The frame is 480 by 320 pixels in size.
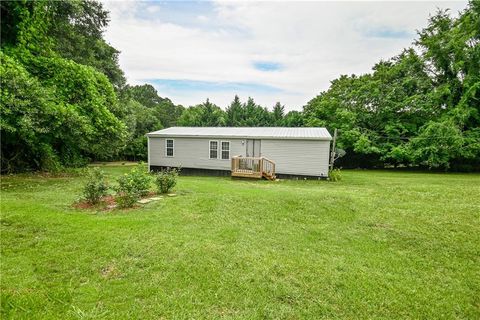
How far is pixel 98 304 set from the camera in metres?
2.69

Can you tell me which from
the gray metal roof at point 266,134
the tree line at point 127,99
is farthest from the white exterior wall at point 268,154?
the tree line at point 127,99

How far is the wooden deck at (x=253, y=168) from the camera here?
1287cm

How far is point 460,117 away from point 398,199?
14.5 meters

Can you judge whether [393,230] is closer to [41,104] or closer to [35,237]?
[35,237]

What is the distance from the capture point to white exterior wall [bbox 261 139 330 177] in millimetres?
12977

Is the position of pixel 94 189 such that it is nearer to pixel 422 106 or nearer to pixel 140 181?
pixel 140 181

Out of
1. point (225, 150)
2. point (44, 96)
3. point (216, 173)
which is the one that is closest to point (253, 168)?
point (225, 150)

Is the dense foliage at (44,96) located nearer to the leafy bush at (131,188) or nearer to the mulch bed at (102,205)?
the mulch bed at (102,205)

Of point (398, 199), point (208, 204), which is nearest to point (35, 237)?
point (208, 204)

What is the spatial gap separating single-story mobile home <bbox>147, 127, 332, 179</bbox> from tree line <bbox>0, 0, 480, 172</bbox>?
2805 millimetres

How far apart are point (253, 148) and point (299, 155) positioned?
2.59m

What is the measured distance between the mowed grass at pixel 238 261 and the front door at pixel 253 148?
7829 millimetres

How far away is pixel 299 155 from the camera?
13.4m

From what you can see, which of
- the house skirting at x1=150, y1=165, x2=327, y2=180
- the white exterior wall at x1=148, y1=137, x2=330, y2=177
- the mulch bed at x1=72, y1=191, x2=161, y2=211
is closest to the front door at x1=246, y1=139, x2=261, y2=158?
the white exterior wall at x1=148, y1=137, x2=330, y2=177
